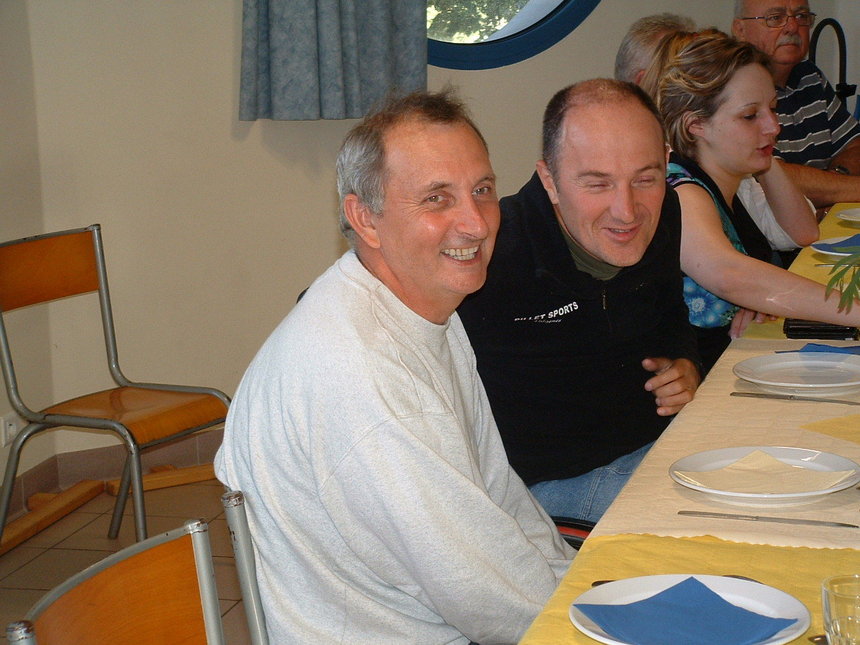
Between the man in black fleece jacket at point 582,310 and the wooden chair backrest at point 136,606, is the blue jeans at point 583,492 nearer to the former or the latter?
the man in black fleece jacket at point 582,310

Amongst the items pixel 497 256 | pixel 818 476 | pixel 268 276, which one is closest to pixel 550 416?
pixel 497 256

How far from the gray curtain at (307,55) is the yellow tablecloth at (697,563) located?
2581 millimetres

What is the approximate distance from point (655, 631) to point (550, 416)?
3.34 feet

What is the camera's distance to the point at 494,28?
179 inches

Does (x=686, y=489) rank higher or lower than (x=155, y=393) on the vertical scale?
higher

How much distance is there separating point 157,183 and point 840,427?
2.63m

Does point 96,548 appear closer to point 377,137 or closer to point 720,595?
point 377,137

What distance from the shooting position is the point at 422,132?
4.84ft

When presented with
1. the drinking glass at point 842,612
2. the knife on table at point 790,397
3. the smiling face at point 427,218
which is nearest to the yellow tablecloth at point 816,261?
the knife on table at point 790,397

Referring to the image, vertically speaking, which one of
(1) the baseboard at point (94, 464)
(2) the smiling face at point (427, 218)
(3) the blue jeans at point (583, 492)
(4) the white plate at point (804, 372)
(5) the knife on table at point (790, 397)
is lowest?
(1) the baseboard at point (94, 464)

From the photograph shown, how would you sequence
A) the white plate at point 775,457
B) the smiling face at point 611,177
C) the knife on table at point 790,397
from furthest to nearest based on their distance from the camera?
the smiling face at point 611,177 < the knife on table at point 790,397 < the white plate at point 775,457

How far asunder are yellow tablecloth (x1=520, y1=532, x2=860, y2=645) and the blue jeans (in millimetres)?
759

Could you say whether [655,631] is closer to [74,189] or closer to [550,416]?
[550,416]

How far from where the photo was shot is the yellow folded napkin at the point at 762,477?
134 cm
